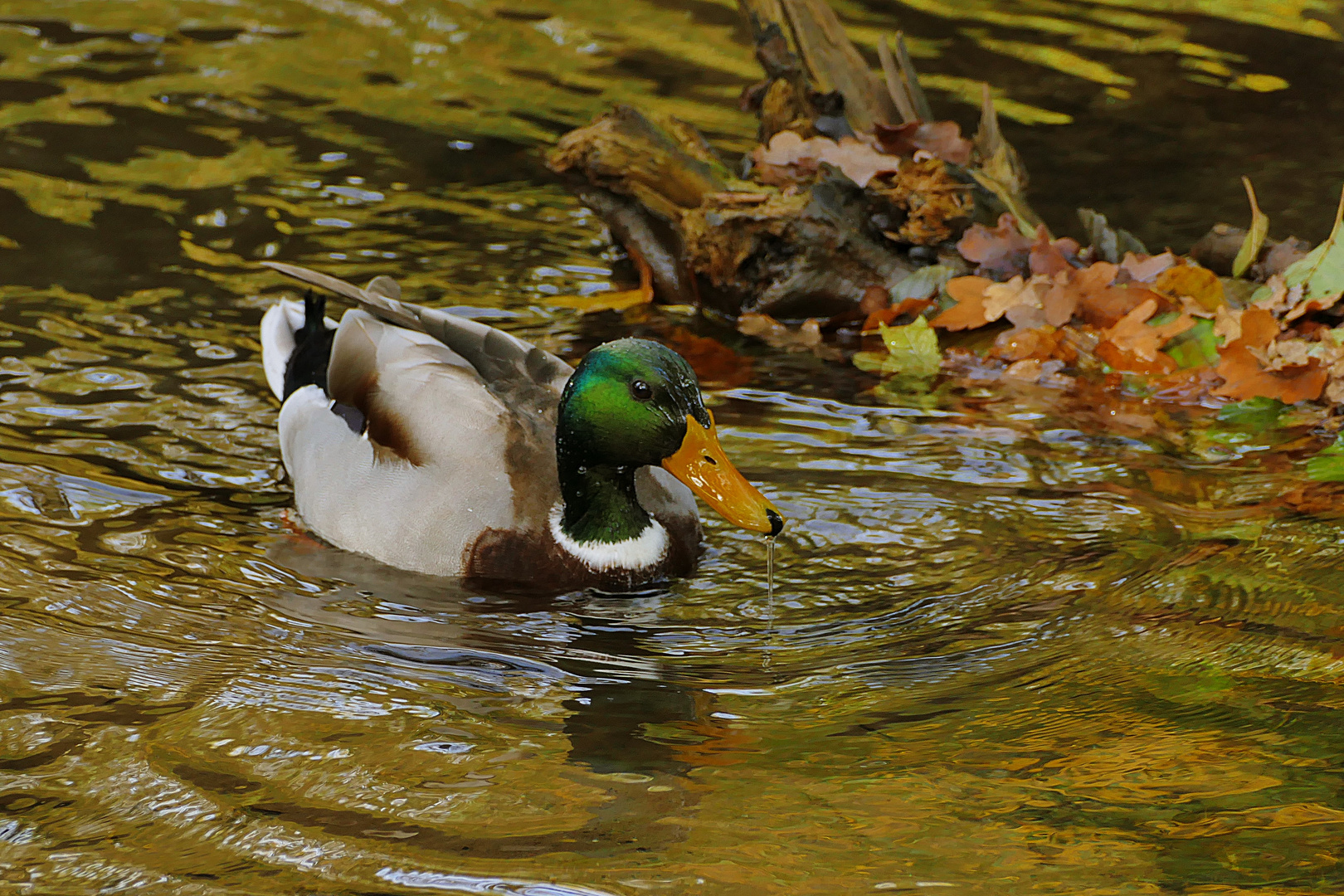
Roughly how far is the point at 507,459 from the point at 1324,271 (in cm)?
356

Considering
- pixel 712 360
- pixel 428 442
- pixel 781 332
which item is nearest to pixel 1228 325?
pixel 781 332

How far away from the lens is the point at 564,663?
415 centimetres

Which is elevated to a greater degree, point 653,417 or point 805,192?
point 805,192

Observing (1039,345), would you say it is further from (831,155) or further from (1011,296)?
(831,155)

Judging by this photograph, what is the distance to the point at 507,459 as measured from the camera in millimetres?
4812

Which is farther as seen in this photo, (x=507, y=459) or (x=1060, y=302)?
(x=1060, y=302)

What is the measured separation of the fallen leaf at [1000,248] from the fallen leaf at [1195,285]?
0.63m

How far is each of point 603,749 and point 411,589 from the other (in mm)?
1247

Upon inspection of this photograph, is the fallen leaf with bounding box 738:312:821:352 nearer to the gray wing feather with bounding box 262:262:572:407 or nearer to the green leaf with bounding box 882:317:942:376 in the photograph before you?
the green leaf with bounding box 882:317:942:376

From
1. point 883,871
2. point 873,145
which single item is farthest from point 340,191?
point 883,871

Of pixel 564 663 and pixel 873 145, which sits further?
pixel 873 145

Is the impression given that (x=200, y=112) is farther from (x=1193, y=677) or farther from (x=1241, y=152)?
(x=1193, y=677)

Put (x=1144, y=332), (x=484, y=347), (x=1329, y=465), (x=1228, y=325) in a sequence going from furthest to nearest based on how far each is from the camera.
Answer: (x=1144, y=332) → (x=1228, y=325) → (x=1329, y=465) → (x=484, y=347)

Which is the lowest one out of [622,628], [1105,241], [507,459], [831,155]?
[622,628]
